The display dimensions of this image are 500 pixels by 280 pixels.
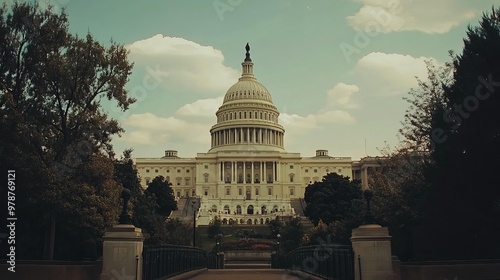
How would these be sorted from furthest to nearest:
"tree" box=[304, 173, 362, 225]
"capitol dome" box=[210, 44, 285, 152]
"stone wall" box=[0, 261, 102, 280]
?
1. "capitol dome" box=[210, 44, 285, 152]
2. "tree" box=[304, 173, 362, 225]
3. "stone wall" box=[0, 261, 102, 280]

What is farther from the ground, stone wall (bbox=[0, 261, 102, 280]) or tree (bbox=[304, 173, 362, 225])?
tree (bbox=[304, 173, 362, 225])

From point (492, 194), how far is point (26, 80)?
81.9 feet

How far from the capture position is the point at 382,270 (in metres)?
15.8

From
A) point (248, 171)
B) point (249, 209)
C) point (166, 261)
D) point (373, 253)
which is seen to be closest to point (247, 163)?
point (248, 171)

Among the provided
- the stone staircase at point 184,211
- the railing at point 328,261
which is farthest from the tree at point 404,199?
the stone staircase at point 184,211

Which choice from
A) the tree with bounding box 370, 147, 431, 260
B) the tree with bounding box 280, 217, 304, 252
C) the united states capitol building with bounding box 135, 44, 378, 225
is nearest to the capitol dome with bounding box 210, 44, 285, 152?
the united states capitol building with bounding box 135, 44, 378, 225

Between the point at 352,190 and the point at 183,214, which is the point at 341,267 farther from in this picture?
the point at 183,214

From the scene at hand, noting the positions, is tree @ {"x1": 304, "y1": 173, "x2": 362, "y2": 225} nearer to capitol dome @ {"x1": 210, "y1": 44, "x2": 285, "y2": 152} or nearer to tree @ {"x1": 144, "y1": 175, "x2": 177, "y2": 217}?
tree @ {"x1": 144, "y1": 175, "x2": 177, "y2": 217}

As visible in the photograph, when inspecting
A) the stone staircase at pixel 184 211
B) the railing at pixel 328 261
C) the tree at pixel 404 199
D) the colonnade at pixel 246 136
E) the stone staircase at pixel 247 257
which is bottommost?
the stone staircase at pixel 247 257

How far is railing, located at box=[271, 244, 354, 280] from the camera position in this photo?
18.0 metres

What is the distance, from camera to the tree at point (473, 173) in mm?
21766

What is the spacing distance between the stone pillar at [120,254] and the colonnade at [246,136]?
147 meters

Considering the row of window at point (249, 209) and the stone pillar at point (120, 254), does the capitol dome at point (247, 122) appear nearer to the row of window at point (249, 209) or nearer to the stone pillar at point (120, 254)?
the row of window at point (249, 209)

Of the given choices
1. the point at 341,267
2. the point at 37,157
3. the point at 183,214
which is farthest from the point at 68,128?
the point at 183,214
